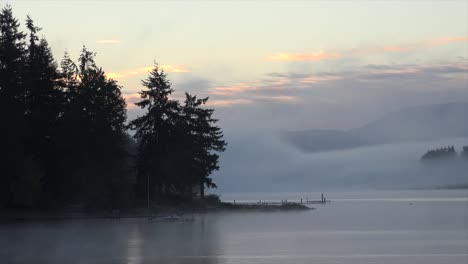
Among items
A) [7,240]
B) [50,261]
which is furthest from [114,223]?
[50,261]

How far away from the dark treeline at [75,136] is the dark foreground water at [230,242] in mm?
5502

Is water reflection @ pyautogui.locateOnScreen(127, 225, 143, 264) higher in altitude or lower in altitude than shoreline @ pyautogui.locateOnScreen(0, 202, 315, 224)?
lower

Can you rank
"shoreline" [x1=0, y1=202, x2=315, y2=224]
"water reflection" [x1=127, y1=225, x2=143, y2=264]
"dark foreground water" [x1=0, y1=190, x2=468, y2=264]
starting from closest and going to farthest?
"water reflection" [x1=127, y1=225, x2=143, y2=264], "dark foreground water" [x1=0, y1=190, x2=468, y2=264], "shoreline" [x1=0, y1=202, x2=315, y2=224]

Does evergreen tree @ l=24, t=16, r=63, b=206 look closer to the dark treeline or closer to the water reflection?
the dark treeline

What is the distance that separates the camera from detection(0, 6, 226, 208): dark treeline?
83.6m

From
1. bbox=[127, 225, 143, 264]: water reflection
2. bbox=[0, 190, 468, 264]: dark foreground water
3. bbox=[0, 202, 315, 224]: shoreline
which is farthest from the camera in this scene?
bbox=[0, 202, 315, 224]: shoreline

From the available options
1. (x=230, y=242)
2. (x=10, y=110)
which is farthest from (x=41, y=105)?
(x=230, y=242)

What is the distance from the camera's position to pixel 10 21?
89062 millimetres

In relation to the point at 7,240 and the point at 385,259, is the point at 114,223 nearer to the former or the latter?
the point at 7,240

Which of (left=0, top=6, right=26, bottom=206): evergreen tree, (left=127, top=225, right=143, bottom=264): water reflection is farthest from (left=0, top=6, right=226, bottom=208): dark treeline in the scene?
(left=127, top=225, right=143, bottom=264): water reflection

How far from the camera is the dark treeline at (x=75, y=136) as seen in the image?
83625 mm

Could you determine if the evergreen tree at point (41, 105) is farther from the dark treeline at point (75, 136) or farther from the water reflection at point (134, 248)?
the water reflection at point (134, 248)

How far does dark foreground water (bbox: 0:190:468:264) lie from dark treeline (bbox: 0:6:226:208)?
5.50 meters

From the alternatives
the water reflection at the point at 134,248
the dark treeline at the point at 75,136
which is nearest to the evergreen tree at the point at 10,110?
the dark treeline at the point at 75,136
